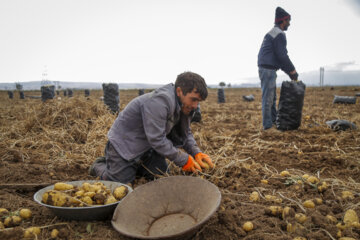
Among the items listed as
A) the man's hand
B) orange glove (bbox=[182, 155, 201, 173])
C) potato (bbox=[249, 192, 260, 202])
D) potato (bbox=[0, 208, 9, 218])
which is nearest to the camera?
potato (bbox=[0, 208, 9, 218])

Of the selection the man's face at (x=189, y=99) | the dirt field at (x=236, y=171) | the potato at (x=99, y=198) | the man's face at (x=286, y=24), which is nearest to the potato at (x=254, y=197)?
the dirt field at (x=236, y=171)

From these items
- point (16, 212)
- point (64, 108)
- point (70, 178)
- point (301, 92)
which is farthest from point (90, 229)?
point (301, 92)

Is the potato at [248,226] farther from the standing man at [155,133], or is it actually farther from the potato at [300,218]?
the standing man at [155,133]

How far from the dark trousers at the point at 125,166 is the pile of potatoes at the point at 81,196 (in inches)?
18.0

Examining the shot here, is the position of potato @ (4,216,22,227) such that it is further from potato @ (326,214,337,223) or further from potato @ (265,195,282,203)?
potato @ (326,214,337,223)

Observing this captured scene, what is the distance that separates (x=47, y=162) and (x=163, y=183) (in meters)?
2.11

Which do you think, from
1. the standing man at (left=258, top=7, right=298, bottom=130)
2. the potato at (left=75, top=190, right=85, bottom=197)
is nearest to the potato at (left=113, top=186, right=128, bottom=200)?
the potato at (left=75, top=190, right=85, bottom=197)

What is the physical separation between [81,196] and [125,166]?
2.12 ft

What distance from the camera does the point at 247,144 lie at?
3.90 meters

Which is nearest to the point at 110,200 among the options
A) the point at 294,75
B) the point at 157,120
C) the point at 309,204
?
the point at 157,120

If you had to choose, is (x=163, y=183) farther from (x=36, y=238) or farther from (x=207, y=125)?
(x=207, y=125)

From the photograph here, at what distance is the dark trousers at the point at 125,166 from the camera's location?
7.95 feet

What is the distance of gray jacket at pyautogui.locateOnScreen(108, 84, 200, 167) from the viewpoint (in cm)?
209

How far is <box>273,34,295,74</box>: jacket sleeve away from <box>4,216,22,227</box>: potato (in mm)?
4463
